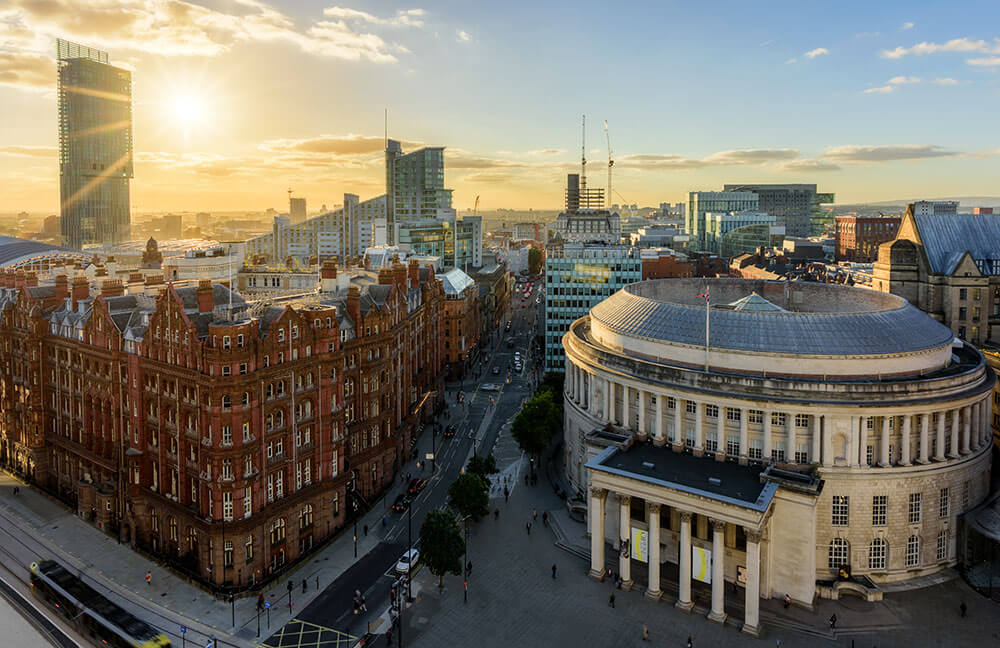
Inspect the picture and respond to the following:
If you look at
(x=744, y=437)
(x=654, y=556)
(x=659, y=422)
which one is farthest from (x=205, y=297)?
(x=744, y=437)

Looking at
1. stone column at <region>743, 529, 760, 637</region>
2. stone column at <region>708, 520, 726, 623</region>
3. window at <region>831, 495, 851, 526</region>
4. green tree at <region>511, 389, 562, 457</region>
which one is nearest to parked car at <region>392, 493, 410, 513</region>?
green tree at <region>511, 389, 562, 457</region>

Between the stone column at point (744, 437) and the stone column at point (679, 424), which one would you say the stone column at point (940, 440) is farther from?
the stone column at point (679, 424)

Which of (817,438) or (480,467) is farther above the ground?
(817,438)

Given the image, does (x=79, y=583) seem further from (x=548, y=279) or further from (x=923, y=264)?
(x=923, y=264)

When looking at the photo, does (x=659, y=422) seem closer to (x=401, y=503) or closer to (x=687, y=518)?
(x=687, y=518)

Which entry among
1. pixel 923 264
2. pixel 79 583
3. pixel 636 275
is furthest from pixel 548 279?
pixel 79 583
